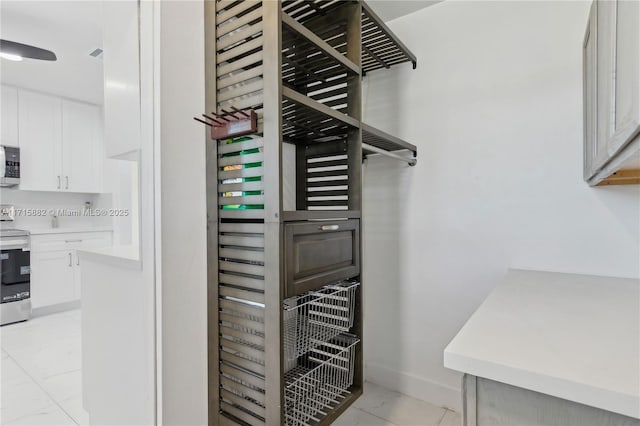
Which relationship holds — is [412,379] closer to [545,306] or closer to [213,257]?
[545,306]

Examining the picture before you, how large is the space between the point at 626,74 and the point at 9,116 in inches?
202

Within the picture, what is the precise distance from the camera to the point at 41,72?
328cm

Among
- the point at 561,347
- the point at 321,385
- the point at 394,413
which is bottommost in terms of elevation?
the point at 394,413

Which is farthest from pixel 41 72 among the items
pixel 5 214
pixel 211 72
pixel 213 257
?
pixel 213 257

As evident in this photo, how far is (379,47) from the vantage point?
78.6 inches

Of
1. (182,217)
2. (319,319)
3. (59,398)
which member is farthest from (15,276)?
(319,319)

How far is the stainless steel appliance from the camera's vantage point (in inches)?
135

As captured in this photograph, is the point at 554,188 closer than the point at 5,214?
Yes

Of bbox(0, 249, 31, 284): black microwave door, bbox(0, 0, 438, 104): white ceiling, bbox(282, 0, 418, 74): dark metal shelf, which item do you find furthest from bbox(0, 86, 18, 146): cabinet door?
bbox(282, 0, 418, 74): dark metal shelf

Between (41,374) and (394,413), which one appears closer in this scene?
(394,413)

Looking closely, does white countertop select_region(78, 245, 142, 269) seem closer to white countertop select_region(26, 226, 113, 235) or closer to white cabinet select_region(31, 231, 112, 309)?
white cabinet select_region(31, 231, 112, 309)

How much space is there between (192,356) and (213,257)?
0.40 meters

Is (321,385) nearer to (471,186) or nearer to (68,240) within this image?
(471,186)

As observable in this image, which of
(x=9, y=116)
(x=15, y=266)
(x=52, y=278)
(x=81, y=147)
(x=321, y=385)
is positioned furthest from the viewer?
(x=81, y=147)
